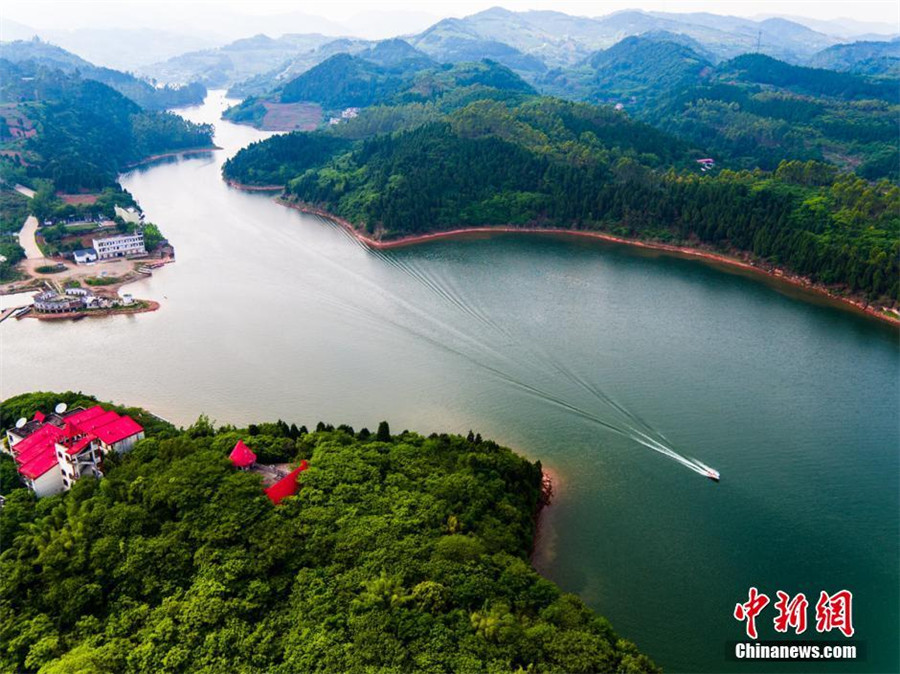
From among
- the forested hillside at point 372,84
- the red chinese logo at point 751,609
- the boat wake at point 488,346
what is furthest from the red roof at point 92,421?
the forested hillside at point 372,84

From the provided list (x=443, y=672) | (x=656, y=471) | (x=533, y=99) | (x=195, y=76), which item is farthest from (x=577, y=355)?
(x=195, y=76)

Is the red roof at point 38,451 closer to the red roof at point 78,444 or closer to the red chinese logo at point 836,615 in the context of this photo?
the red roof at point 78,444

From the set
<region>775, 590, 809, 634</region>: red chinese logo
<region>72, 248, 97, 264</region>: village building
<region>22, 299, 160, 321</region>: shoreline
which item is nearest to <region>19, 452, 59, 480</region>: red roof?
<region>22, 299, 160, 321</region>: shoreline

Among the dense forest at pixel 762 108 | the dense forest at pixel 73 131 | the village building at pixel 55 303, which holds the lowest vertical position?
the village building at pixel 55 303

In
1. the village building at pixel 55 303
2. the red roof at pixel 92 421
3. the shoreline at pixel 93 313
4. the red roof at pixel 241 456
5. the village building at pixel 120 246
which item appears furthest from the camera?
the village building at pixel 120 246

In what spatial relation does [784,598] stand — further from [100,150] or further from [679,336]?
[100,150]

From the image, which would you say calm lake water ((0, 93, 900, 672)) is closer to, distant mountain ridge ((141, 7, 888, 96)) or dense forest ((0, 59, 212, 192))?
dense forest ((0, 59, 212, 192))

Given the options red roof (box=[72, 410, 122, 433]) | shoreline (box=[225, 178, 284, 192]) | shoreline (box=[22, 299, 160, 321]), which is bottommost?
shoreline (box=[22, 299, 160, 321])
